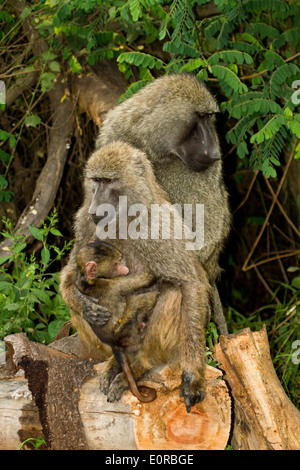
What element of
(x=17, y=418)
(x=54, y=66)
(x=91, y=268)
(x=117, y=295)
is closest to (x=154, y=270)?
(x=117, y=295)

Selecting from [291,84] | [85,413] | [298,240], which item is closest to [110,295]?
[85,413]

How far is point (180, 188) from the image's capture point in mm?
3922

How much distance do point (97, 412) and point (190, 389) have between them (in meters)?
0.47

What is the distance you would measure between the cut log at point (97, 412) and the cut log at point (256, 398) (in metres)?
0.11

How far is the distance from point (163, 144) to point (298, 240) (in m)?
2.99

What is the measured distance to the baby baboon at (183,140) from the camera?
3.84 m

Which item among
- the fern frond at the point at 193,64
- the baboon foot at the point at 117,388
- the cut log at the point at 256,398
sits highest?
the fern frond at the point at 193,64

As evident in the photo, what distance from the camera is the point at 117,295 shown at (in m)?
3.11

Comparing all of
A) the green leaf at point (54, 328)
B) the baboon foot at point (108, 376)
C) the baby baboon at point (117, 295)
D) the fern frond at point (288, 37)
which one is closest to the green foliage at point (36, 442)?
the baboon foot at point (108, 376)

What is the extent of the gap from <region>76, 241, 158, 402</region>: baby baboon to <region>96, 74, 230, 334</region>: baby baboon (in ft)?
2.58

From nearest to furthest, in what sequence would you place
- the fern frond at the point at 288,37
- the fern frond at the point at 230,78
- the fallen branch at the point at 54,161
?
the fern frond at the point at 230,78 < the fern frond at the point at 288,37 < the fallen branch at the point at 54,161


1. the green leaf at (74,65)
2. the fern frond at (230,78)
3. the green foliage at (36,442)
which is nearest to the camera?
the green foliage at (36,442)

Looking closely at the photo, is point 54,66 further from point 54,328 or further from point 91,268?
point 91,268

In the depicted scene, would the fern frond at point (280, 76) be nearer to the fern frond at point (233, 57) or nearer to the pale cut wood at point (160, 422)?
the fern frond at point (233, 57)
